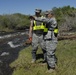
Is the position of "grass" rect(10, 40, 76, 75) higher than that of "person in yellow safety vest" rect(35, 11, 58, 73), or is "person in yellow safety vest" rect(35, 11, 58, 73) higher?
"person in yellow safety vest" rect(35, 11, 58, 73)

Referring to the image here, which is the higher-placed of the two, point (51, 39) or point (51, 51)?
point (51, 39)

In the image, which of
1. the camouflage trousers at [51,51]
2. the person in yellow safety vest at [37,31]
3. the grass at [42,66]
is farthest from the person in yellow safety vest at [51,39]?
the person in yellow safety vest at [37,31]

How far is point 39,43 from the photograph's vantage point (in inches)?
464

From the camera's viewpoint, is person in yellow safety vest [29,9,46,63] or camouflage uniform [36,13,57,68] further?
person in yellow safety vest [29,9,46,63]

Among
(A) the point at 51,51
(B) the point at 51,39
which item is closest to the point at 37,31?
(B) the point at 51,39

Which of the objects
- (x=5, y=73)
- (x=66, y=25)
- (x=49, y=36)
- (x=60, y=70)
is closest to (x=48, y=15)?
(x=49, y=36)

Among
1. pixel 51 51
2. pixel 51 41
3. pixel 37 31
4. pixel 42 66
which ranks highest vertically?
pixel 37 31

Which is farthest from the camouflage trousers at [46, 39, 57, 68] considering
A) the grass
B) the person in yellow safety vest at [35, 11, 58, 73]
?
the grass

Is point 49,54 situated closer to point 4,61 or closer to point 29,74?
point 29,74

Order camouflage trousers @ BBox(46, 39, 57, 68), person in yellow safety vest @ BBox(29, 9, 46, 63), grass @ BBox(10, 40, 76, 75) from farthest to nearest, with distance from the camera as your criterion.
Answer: person in yellow safety vest @ BBox(29, 9, 46, 63)
grass @ BBox(10, 40, 76, 75)
camouflage trousers @ BBox(46, 39, 57, 68)

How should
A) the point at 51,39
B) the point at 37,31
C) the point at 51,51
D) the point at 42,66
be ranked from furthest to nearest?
the point at 37,31 → the point at 42,66 → the point at 51,39 → the point at 51,51

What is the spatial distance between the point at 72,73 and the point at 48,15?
238 centimetres

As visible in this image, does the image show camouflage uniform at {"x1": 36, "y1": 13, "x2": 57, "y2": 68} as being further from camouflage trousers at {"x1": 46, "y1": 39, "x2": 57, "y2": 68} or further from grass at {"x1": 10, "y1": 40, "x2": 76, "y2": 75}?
grass at {"x1": 10, "y1": 40, "x2": 76, "y2": 75}

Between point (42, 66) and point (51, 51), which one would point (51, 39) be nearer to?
point (51, 51)
